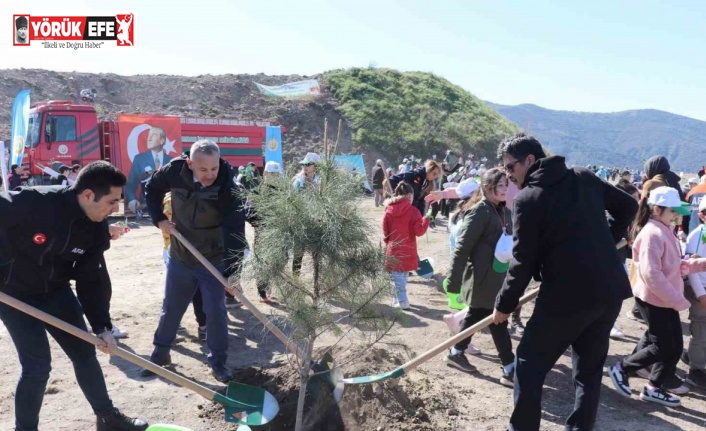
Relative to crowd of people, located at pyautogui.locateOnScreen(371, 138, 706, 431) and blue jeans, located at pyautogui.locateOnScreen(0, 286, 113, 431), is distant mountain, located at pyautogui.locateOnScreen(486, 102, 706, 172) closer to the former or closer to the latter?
crowd of people, located at pyautogui.locateOnScreen(371, 138, 706, 431)

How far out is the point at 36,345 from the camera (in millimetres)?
3209

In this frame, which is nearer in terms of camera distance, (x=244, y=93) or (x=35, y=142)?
(x=35, y=142)

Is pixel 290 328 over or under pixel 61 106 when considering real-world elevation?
under

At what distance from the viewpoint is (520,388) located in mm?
3141

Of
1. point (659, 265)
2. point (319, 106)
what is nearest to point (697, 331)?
point (659, 265)

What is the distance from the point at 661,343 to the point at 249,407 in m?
2.94

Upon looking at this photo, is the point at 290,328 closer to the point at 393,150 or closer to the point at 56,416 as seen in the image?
the point at 56,416

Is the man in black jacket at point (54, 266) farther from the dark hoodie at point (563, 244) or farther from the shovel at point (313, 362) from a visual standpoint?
the dark hoodie at point (563, 244)

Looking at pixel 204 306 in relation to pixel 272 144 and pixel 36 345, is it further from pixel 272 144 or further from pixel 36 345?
pixel 272 144

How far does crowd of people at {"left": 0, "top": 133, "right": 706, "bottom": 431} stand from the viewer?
3.02m

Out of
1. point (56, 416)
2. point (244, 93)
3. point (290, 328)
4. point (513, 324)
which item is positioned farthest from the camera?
point (244, 93)

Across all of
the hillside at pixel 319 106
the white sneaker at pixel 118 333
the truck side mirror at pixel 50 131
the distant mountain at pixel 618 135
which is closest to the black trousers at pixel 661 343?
the white sneaker at pixel 118 333

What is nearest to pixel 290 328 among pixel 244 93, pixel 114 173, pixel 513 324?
pixel 114 173

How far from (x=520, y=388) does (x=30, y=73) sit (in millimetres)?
38508
